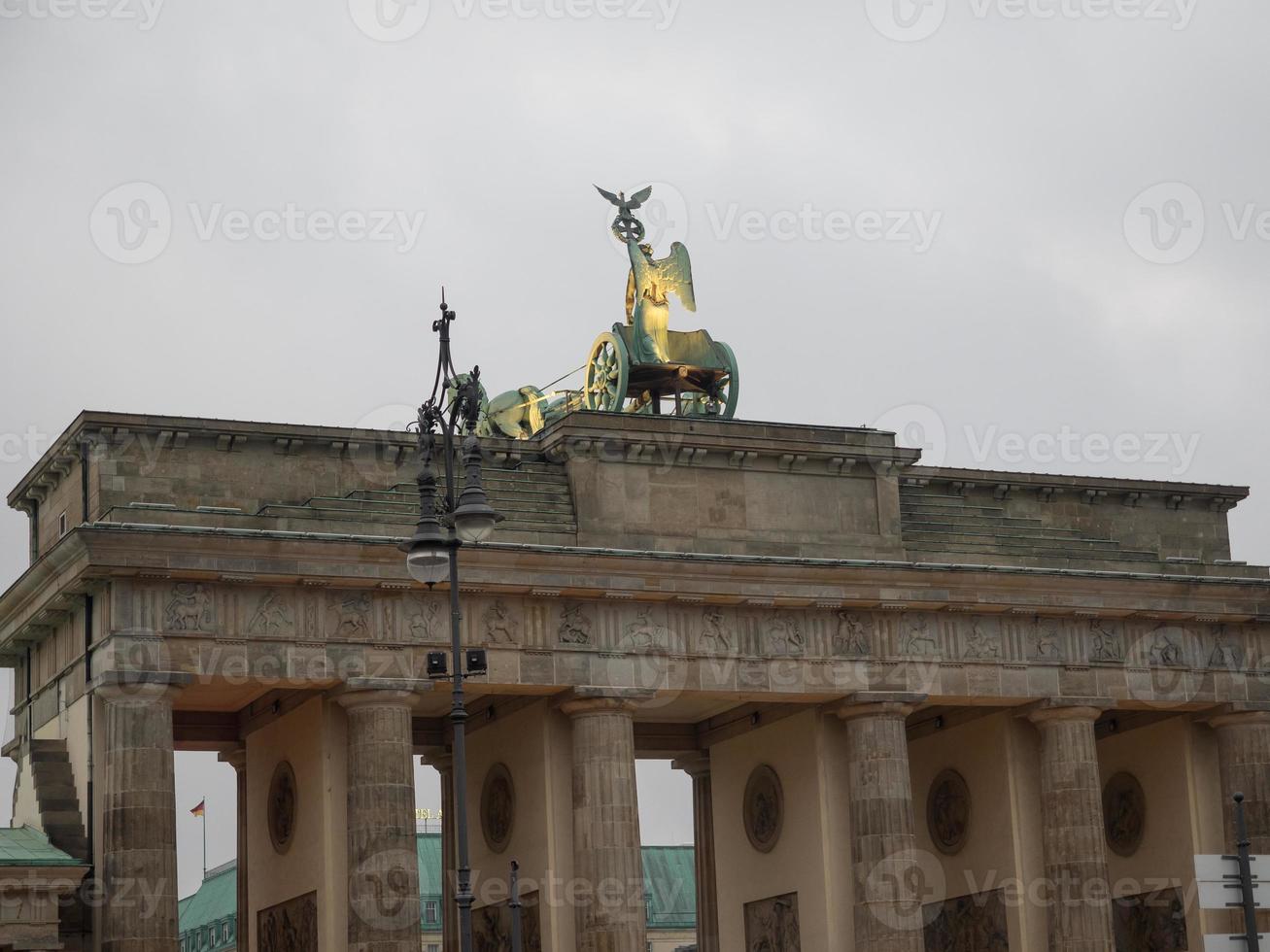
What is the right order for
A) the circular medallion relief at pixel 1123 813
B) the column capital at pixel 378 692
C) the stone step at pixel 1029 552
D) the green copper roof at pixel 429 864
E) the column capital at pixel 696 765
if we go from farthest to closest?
1. the green copper roof at pixel 429 864
2. the column capital at pixel 696 765
3. the circular medallion relief at pixel 1123 813
4. the stone step at pixel 1029 552
5. the column capital at pixel 378 692

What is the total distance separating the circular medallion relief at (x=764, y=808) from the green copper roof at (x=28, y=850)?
1688cm

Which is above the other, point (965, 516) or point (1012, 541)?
point (965, 516)

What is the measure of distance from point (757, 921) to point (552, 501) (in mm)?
11912

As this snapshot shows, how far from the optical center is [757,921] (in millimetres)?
49125

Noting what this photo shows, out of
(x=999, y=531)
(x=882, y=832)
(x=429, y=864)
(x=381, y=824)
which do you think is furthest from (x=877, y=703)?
(x=429, y=864)

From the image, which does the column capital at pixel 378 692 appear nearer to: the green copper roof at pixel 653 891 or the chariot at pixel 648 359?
the chariot at pixel 648 359

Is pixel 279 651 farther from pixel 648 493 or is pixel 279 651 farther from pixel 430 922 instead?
pixel 430 922

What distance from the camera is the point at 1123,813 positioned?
52.3m

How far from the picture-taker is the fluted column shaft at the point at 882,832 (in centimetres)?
4475

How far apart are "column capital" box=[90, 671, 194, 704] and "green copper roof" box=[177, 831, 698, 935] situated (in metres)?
59.4

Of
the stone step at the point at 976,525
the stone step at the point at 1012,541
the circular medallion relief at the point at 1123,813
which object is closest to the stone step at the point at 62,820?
the stone step at the point at 1012,541

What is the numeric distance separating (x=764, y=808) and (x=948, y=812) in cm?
499

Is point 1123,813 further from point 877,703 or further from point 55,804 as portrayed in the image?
point 55,804

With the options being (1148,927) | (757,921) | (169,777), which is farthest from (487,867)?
(1148,927)
